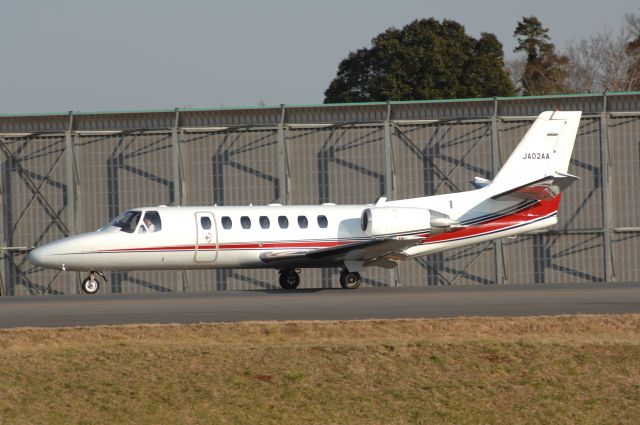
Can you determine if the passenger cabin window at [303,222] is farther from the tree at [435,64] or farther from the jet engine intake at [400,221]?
the tree at [435,64]

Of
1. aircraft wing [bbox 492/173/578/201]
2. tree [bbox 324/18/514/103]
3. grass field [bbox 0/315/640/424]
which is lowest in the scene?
grass field [bbox 0/315/640/424]

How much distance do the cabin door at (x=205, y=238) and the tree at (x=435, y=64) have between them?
2765 centimetres

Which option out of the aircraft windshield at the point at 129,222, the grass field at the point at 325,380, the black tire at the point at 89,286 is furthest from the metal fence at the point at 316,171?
the grass field at the point at 325,380

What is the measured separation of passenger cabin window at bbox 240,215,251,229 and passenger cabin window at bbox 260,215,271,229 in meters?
0.37

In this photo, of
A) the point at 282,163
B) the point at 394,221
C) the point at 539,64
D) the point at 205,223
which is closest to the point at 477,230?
the point at 394,221

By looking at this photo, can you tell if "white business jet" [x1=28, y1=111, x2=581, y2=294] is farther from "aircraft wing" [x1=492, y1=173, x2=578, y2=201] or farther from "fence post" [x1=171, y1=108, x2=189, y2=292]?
"fence post" [x1=171, y1=108, x2=189, y2=292]

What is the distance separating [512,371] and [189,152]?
1032 inches

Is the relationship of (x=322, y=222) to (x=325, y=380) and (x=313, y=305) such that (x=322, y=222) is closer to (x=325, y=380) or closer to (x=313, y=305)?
(x=313, y=305)

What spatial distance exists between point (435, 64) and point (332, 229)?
27.2 metres

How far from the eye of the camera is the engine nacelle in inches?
1102

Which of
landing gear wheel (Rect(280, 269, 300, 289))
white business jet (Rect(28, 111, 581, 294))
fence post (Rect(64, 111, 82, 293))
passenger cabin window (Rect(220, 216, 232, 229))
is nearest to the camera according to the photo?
white business jet (Rect(28, 111, 581, 294))

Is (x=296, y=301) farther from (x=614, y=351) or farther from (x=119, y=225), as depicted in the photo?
(x=614, y=351)

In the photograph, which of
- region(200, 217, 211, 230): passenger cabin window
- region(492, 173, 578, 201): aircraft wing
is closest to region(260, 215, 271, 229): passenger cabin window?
region(200, 217, 211, 230): passenger cabin window

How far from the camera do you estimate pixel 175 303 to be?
73.4 ft
